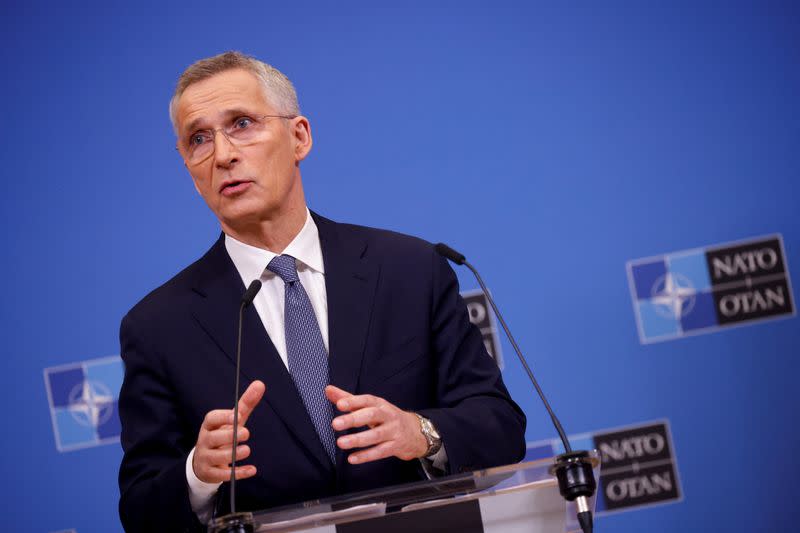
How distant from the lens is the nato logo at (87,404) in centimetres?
290

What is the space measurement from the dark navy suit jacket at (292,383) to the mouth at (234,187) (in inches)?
5.3

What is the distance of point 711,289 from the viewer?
2932 millimetres

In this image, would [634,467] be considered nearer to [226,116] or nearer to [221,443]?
[226,116]

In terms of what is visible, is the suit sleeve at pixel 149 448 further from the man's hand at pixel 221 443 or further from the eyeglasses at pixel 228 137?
the eyeglasses at pixel 228 137

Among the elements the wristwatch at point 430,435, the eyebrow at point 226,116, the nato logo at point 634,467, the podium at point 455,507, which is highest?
the eyebrow at point 226,116

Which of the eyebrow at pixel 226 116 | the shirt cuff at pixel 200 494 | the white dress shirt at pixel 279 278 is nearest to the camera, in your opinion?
the shirt cuff at pixel 200 494

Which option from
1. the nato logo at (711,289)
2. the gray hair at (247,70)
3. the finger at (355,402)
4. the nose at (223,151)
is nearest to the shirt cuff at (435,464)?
the finger at (355,402)

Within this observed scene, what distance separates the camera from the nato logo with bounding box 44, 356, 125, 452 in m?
2.90

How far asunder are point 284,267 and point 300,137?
0.39 metres

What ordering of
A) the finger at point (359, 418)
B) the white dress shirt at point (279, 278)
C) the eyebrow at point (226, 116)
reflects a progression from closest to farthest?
the finger at point (359, 418) < the white dress shirt at point (279, 278) < the eyebrow at point (226, 116)

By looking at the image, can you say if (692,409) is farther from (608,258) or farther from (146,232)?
(146,232)

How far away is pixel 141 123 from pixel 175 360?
1.38m

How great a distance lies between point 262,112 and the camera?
6.91ft

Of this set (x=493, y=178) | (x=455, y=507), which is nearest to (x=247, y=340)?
(x=455, y=507)
